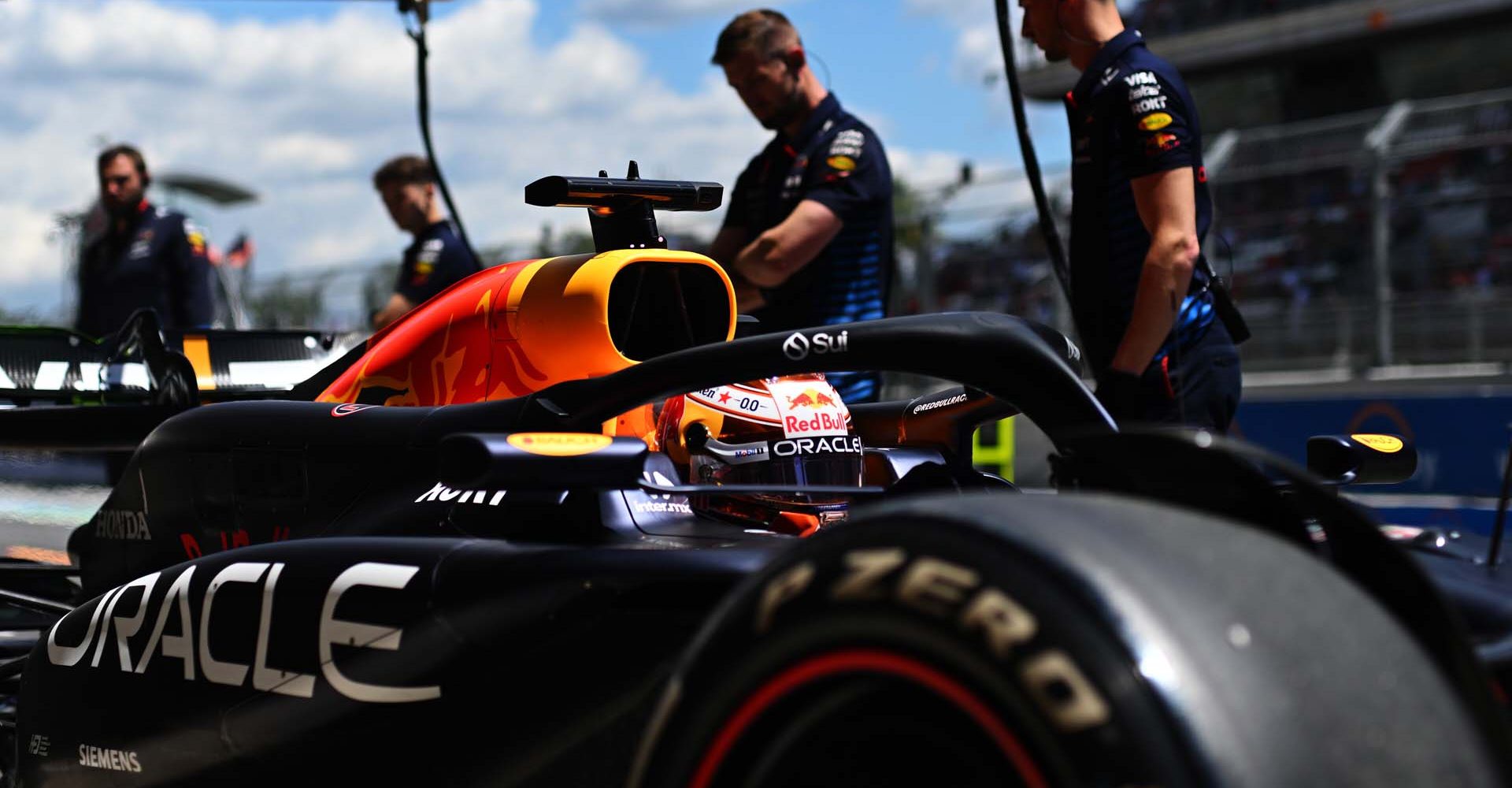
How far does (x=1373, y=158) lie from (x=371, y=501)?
25.6 ft

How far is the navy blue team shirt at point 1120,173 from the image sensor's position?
10.4ft

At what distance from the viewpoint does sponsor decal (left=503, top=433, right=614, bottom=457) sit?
1757 millimetres

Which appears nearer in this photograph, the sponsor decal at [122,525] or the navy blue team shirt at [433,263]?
the sponsor decal at [122,525]

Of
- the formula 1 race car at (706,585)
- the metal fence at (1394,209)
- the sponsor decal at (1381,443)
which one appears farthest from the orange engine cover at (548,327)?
the metal fence at (1394,209)

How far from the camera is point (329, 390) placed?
310 centimetres

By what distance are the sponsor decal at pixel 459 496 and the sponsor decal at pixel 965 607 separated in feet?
2.86

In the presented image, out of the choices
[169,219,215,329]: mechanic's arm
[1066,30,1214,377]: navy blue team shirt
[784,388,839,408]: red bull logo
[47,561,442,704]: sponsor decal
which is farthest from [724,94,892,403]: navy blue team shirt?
[169,219,215,329]: mechanic's arm

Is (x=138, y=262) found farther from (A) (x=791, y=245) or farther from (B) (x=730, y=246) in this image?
(A) (x=791, y=245)

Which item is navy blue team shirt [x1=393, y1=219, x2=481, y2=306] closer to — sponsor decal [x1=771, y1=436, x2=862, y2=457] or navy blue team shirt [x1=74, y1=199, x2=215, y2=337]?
navy blue team shirt [x1=74, y1=199, x2=215, y2=337]

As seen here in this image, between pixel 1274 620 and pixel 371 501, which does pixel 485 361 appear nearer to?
pixel 371 501

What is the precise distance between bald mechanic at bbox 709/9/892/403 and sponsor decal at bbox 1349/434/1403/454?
5.85 ft

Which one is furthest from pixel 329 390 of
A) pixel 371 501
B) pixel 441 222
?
pixel 441 222

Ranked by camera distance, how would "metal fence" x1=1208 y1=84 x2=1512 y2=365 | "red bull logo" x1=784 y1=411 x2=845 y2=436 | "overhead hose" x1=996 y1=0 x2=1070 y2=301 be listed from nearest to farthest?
"red bull logo" x1=784 y1=411 x2=845 y2=436, "overhead hose" x1=996 y1=0 x2=1070 y2=301, "metal fence" x1=1208 y1=84 x2=1512 y2=365

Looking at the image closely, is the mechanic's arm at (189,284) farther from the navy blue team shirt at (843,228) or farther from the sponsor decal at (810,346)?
the sponsor decal at (810,346)
